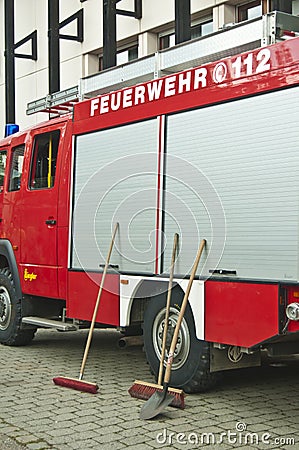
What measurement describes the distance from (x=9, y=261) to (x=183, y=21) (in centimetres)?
534

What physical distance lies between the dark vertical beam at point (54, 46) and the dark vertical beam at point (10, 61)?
2.18 meters

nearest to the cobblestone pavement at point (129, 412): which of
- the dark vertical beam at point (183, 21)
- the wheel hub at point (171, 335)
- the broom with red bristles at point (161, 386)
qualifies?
the broom with red bristles at point (161, 386)

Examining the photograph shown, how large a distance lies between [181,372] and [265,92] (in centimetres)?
260

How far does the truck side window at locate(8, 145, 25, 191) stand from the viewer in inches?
368

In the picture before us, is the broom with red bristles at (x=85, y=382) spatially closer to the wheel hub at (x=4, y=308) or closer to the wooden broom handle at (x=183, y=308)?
the wooden broom handle at (x=183, y=308)

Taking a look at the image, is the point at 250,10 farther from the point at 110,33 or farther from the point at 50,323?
the point at 50,323

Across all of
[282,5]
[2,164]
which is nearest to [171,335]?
[2,164]

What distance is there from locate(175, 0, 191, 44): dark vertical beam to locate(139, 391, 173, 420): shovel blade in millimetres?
7576

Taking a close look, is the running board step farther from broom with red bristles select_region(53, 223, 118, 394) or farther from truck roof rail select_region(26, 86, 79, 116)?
truck roof rail select_region(26, 86, 79, 116)

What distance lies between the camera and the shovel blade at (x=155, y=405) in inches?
227

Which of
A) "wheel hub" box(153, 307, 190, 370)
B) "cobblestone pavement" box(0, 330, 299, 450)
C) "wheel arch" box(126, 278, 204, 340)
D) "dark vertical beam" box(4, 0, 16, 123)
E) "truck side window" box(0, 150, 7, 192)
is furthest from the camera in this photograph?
"dark vertical beam" box(4, 0, 16, 123)

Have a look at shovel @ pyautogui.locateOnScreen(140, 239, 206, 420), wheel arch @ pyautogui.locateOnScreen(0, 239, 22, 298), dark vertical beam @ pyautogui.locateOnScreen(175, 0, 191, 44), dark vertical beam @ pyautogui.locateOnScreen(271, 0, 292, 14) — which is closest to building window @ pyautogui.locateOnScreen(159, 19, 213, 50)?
dark vertical beam @ pyautogui.locateOnScreen(175, 0, 191, 44)

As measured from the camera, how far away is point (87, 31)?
15.9 m

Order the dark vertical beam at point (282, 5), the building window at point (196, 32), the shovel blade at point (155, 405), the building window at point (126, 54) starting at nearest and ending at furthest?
the shovel blade at point (155, 405), the dark vertical beam at point (282, 5), the building window at point (196, 32), the building window at point (126, 54)
